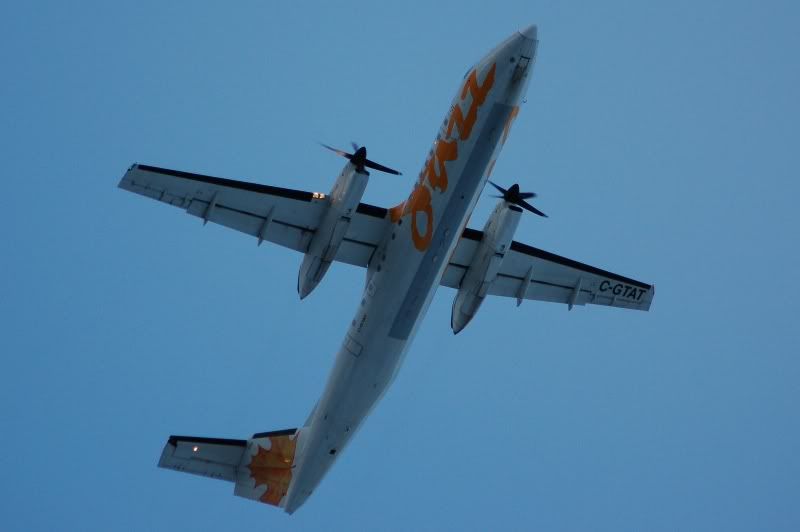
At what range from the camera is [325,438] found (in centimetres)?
2673

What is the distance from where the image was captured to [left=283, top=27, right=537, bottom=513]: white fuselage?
2262 cm

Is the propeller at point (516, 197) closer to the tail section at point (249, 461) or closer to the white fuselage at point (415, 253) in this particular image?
the white fuselage at point (415, 253)

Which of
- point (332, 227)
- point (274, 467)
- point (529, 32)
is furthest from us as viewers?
point (274, 467)

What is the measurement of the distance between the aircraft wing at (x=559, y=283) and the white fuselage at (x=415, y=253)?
10.8ft

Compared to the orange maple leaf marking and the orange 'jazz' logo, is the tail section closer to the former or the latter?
the orange maple leaf marking

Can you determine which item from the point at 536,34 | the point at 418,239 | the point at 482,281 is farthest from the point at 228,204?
the point at 536,34

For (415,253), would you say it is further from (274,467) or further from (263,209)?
(274,467)

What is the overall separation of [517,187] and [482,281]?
2872 mm

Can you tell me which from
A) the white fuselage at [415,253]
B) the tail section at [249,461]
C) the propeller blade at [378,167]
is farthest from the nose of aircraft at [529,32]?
the tail section at [249,461]

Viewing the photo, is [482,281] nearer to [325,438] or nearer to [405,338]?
[405,338]

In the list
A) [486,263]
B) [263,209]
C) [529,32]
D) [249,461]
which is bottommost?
[249,461]

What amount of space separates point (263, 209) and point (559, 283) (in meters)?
9.34

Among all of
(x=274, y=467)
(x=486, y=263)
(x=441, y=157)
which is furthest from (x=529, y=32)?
(x=274, y=467)

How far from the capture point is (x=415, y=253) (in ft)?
79.6
